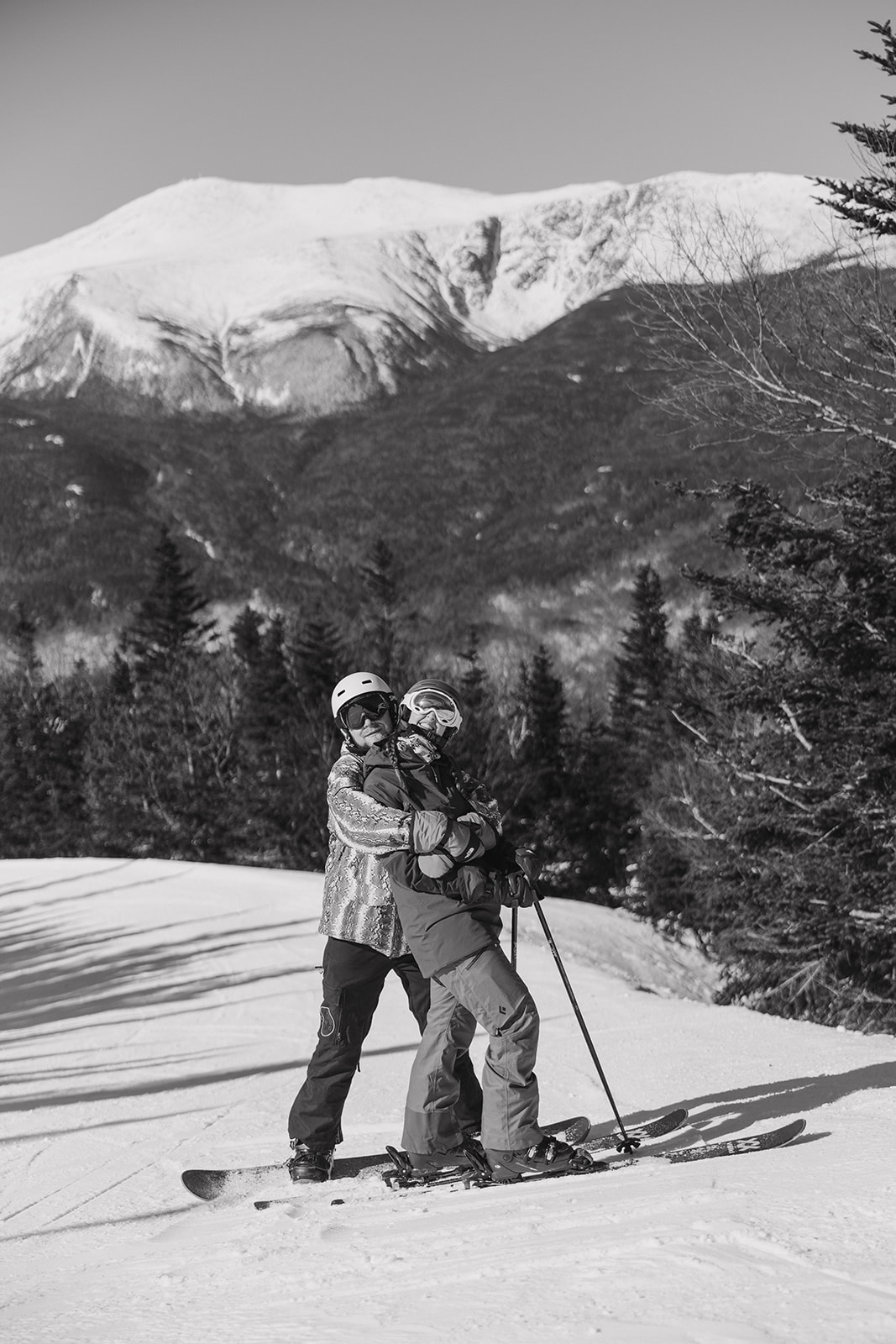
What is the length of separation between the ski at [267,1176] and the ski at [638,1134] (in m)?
0.08

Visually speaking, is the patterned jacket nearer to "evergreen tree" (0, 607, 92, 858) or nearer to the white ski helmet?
the white ski helmet

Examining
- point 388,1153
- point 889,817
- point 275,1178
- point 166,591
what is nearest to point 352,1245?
point 388,1153

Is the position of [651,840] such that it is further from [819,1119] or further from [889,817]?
[819,1119]

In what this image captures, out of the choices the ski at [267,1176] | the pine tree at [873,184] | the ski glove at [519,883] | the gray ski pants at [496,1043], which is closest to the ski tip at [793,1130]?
the ski at [267,1176]

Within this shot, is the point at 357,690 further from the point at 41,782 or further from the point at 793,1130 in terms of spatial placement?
the point at 41,782

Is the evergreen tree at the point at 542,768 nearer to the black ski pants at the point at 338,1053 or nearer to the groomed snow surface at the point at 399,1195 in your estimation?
the groomed snow surface at the point at 399,1195

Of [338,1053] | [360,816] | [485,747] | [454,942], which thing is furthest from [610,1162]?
[485,747]

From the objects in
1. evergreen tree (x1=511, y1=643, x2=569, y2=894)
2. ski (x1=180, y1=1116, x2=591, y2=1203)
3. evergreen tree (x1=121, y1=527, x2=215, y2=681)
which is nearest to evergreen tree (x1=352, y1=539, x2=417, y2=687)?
evergreen tree (x1=511, y1=643, x2=569, y2=894)

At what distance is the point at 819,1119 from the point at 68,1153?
12.8 ft

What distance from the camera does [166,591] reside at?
224 ft

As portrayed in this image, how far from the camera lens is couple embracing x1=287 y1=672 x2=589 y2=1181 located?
5.03 m

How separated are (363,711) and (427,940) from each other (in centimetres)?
102

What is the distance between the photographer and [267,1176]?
5801 mm

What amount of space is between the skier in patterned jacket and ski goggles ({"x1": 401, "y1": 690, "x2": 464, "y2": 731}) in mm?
185
